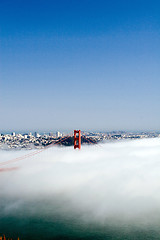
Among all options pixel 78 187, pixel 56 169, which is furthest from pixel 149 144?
pixel 78 187

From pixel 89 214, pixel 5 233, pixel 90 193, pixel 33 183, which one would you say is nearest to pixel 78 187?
pixel 90 193

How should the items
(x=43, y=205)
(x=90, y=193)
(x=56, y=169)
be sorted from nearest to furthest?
(x=43, y=205) → (x=90, y=193) → (x=56, y=169)

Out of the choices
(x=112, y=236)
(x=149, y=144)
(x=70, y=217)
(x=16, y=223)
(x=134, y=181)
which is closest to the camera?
(x=112, y=236)

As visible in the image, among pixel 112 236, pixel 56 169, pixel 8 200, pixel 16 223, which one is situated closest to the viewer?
pixel 112 236

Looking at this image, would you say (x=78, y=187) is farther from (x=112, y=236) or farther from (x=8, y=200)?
(x=112, y=236)

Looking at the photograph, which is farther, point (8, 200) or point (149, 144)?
point (149, 144)

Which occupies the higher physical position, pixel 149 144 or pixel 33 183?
pixel 149 144

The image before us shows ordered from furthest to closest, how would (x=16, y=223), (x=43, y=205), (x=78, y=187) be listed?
(x=78, y=187) → (x=43, y=205) → (x=16, y=223)

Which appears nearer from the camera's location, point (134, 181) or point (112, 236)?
point (112, 236)

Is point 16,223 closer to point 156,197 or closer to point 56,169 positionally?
point 156,197
